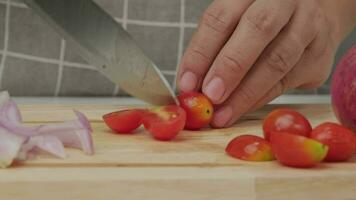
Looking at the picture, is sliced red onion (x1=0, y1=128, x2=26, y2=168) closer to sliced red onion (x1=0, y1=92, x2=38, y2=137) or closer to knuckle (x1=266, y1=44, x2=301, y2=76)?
sliced red onion (x1=0, y1=92, x2=38, y2=137)

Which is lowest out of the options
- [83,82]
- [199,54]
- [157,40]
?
[83,82]

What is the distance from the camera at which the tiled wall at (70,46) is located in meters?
1.73

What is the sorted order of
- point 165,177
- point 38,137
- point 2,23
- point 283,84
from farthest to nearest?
point 2,23 < point 283,84 < point 38,137 < point 165,177

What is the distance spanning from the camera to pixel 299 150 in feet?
3.22

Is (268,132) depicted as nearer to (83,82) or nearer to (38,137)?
(38,137)

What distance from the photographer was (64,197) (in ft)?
3.01

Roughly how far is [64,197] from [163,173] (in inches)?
5.0

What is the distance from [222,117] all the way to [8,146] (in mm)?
402

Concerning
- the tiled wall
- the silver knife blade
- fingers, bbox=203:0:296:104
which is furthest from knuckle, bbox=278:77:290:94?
the tiled wall

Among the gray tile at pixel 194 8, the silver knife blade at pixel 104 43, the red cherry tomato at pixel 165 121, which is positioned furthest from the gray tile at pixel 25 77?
the red cherry tomato at pixel 165 121

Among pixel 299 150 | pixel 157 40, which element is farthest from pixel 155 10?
pixel 299 150

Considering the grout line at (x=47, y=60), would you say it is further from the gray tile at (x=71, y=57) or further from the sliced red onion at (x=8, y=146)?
the sliced red onion at (x=8, y=146)

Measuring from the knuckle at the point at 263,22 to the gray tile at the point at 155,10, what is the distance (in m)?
0.53

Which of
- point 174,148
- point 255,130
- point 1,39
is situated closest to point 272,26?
point 255,130
